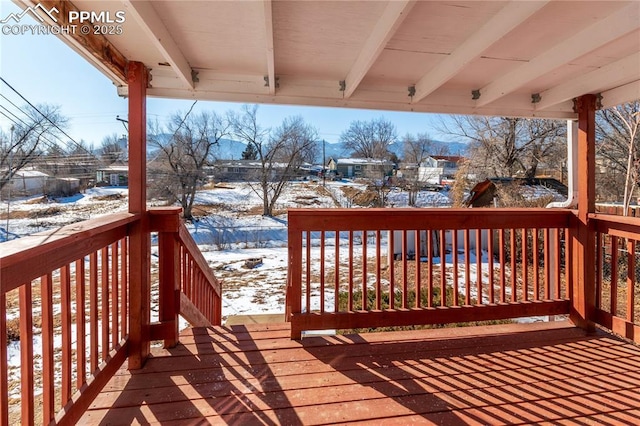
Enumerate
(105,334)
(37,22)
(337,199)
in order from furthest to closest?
1. (337,199)
2. (105,334)
3. (37,22)

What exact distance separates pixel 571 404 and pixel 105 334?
2596 millimetres

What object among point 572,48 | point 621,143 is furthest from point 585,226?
point 621,143

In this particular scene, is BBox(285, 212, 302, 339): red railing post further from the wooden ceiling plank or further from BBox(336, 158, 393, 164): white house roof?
BBox(336, 158, 393, 164): white house roof

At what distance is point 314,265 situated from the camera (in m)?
8.40

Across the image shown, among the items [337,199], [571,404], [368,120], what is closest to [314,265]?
[337,199]

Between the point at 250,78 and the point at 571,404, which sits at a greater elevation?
the point at 250,78

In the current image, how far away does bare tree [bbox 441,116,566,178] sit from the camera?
11.1 metres

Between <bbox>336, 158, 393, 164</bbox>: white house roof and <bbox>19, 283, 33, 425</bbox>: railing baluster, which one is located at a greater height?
<bbox>336, 158, 393, 164</bbox>: white house roof

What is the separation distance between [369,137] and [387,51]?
50.6ft

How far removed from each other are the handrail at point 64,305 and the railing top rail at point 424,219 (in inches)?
45.9

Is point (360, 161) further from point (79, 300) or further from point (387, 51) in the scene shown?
point (79, 300)

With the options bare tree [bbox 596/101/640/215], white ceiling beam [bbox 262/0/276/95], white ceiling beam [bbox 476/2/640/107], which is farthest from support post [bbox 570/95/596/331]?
bare tree [bbox 596/101/640/215]

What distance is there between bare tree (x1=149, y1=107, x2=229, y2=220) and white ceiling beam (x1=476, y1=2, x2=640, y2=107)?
42.1ft

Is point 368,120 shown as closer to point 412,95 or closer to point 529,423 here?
point 412,95
